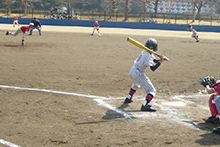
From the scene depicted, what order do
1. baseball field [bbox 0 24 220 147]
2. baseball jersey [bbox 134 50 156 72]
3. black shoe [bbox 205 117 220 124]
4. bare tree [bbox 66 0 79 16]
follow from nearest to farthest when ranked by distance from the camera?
baseball field [bbox 0 24 220 147], black shoe [bbox 205 117 220 124], baseball jersey [bbox 134 50 156 72], bare tree [bbox 66 0 79 16]

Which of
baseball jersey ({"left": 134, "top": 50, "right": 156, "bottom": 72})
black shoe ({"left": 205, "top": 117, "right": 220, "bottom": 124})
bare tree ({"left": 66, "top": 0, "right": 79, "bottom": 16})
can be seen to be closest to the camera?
black shoe ({"left": 205, "top": 117, "right": 220, "bottom": 124})

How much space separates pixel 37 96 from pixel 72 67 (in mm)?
5040

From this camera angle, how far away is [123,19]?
215ft

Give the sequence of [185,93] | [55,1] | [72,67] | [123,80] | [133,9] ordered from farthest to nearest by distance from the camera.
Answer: [133,9], [55,1], [72,67], [123,80], [185,93]

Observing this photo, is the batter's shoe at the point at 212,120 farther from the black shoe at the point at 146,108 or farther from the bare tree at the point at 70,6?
the bare tree at the point at 70,6

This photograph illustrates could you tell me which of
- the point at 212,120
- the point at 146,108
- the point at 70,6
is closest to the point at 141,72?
the point at 146,108

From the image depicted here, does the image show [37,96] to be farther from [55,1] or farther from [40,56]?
[55,1]

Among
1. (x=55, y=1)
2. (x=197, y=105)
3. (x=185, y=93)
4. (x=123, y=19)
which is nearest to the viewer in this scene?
(x=197, y=105)

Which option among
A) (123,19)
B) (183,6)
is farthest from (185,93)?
(183,6)

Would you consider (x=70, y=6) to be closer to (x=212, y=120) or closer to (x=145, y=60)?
(x=145, y=60)

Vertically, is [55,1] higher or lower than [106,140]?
higher

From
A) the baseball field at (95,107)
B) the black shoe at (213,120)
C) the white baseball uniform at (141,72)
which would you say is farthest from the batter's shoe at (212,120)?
the white baseball uniform at (141,72)

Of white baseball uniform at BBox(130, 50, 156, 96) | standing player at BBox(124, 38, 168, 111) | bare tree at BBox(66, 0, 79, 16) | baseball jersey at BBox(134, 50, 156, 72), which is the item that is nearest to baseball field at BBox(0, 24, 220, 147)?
standing player at BBox(124, 38, 168, 111)

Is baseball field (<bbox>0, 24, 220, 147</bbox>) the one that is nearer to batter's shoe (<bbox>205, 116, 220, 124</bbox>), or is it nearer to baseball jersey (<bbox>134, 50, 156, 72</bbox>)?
batter's shoe (<bbox>205, 116, 220, 124</bbox>)
